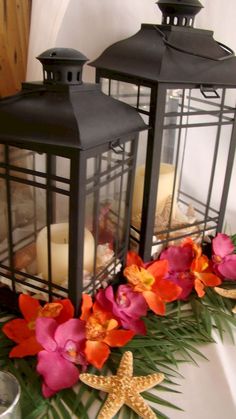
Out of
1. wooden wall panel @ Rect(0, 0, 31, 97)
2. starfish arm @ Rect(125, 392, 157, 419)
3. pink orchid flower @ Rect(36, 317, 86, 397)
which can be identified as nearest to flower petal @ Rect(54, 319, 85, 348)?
pink orchid flower @ Rect(36, 317, 86, 397)

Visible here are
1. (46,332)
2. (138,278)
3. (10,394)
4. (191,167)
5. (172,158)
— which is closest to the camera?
(10,394)

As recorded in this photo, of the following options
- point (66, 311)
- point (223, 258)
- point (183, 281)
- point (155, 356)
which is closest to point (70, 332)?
point (66, 311)

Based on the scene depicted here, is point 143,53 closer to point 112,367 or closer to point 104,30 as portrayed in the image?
point 104,30

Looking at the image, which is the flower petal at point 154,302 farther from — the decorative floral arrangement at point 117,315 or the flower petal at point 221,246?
the flower petal at point 221,246

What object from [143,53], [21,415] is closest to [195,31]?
[143,53]

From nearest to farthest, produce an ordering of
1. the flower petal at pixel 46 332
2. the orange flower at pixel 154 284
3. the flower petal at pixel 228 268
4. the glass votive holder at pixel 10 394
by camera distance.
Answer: the glass votive holder at pixel 10 394, the flower petal at pixel 46 332, the orange flower at pixel 154 284, the flower petal at pixel 228 268

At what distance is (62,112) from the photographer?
0.52m

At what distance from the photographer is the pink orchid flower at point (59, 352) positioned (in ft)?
1.78

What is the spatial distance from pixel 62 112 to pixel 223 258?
0.43m

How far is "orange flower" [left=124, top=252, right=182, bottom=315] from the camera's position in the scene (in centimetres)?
67

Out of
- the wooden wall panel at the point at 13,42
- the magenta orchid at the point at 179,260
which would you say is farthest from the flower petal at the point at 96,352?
the wooden wall panel at the point at 13,42

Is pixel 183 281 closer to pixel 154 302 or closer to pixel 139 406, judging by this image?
pixel 154 302

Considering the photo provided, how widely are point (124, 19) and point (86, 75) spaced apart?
0.13 metres

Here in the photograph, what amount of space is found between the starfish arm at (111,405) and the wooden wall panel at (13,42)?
1.89 feet
